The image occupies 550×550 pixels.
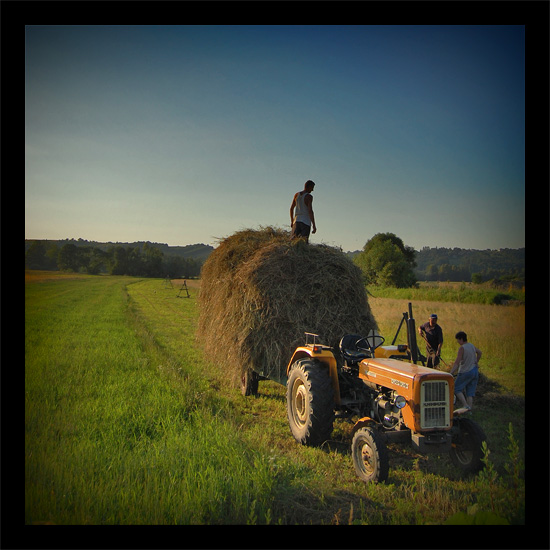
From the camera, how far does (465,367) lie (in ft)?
21.1

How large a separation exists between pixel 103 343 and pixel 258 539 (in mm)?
9876

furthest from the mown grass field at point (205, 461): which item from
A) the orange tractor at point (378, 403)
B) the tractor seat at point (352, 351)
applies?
the tractor seat at point (352, 351)

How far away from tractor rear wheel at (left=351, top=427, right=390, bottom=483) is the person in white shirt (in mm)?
2662

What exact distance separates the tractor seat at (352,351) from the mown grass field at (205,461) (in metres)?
1.12

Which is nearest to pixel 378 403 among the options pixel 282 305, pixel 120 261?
pixel 282 305

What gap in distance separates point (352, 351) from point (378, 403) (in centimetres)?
84

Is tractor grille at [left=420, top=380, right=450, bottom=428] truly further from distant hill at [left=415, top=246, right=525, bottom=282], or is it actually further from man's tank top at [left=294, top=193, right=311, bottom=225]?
man's tank top at [left=294, top=193, right=311, bottom=225]

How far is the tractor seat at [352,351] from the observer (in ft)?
17.8

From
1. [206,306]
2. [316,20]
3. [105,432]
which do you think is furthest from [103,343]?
[316,20]

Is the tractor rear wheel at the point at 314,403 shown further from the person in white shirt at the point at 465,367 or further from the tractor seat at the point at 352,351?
the person in white shirt at the point at 465,367

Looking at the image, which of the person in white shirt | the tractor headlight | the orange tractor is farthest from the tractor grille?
the person in white shirt

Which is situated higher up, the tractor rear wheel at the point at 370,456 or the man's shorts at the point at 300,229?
the man's shorts at the point at 300,229

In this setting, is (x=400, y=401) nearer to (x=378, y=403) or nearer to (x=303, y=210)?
(x=378, y=403)

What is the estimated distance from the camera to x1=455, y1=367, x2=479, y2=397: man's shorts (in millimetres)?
6480
